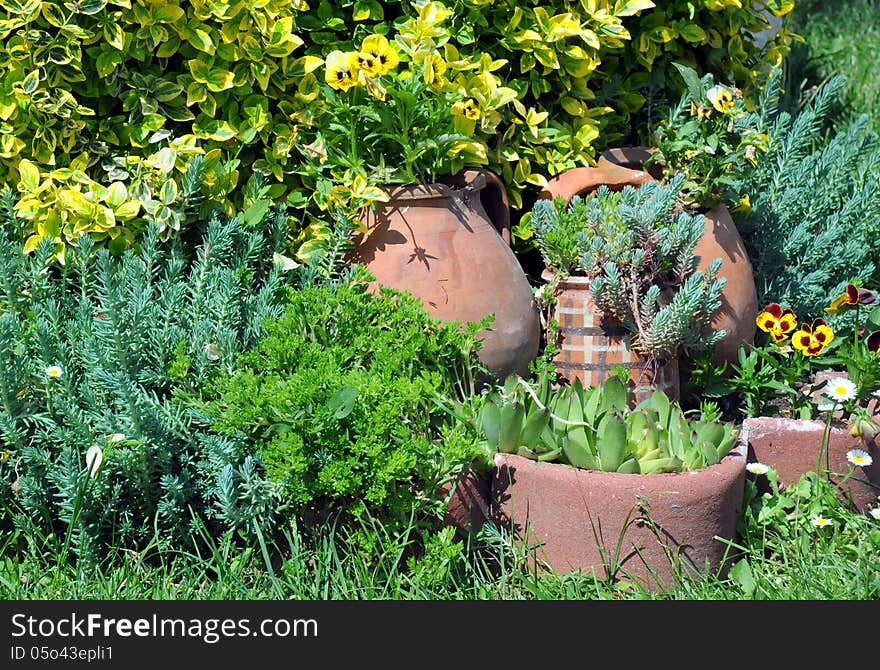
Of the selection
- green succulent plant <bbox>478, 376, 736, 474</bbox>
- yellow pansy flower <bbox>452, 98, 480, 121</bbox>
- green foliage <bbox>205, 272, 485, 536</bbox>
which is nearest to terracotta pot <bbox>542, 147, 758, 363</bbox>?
yellow pansy flower <bbox>452, 98, 480, 121</bbox>

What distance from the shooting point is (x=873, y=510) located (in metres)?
2.62

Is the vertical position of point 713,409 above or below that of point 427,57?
below

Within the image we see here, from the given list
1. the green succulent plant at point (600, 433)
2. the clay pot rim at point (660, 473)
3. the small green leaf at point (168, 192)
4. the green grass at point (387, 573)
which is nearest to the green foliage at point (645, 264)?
the green succulent plant at point (600, 433)

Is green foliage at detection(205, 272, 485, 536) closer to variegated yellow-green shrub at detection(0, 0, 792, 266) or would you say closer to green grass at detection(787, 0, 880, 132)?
variegated yellow-green shrub at detection(0, 0, 792, 266)

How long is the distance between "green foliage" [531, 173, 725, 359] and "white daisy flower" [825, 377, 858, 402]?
0.33 meters

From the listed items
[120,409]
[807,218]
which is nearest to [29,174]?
[120,409]

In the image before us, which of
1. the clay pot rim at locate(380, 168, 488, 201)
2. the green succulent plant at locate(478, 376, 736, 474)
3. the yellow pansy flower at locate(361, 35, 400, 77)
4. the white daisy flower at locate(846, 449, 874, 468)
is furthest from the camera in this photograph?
the clay pot rim at locate(380, 168, 488, 201)

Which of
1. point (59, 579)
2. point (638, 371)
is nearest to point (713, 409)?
point (638, 371)

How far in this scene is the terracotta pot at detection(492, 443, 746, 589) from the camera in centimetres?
233

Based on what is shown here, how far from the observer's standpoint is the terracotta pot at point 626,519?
233 cm

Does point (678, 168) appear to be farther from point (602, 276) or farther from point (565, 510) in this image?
point (565, 510)

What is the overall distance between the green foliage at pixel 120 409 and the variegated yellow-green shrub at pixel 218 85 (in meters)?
0.25

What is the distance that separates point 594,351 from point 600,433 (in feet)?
1.65

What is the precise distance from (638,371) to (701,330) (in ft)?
0.75
